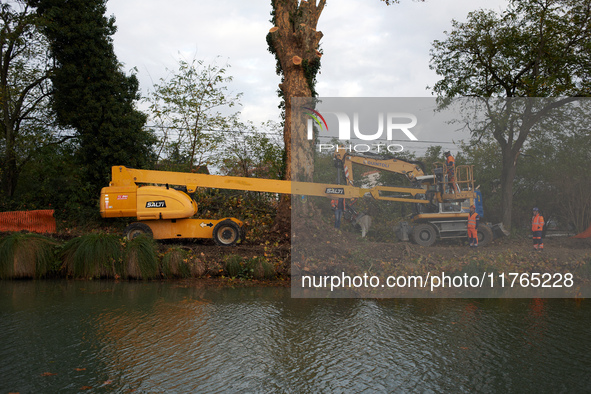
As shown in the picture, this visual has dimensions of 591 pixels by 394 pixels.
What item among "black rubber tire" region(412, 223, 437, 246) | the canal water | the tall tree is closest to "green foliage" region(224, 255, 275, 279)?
the canal water

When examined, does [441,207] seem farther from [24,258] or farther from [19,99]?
[19,99]

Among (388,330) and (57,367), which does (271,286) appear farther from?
(57,367)

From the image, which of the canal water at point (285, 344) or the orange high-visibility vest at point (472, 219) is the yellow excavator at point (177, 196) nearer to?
the orange high-visibility vest at point (472, 219)

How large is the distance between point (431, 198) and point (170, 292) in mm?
5865

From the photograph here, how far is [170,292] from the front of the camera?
820 cm

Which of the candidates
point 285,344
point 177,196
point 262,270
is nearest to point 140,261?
point 177,196

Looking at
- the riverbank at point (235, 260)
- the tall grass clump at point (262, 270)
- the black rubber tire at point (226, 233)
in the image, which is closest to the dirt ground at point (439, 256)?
the riverbank at point (235, 260)

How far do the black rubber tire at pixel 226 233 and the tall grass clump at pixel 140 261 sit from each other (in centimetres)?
187

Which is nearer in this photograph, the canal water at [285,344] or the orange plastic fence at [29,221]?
the canal water at [285,344]

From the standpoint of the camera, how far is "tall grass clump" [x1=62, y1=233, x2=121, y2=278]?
928 centimetres

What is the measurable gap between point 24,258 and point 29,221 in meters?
3.90

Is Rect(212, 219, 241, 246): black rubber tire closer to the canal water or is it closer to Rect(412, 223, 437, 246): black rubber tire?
the canal water

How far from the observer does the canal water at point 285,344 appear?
4305 millimetres

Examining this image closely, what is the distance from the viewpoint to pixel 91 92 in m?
13.7
